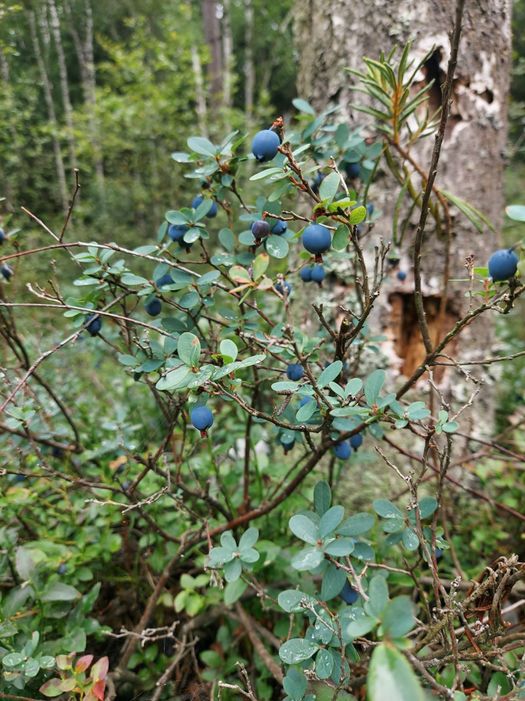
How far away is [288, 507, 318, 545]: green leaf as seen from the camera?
1.84 ft

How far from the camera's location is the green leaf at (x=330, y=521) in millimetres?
565

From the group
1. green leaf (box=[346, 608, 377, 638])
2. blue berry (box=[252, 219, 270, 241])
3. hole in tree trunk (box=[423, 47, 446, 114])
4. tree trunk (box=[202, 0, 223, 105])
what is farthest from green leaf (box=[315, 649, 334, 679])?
tree trunk (box=[202, 0, 223, 105])

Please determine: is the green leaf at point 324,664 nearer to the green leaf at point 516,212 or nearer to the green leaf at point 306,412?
the green leaf at point 306,412

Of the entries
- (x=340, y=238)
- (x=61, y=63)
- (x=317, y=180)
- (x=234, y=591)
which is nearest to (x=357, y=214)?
(x=340, y=238)

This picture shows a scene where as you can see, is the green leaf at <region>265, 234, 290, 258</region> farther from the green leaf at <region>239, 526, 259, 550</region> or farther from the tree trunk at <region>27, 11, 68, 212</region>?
the tree trunk at <region>27, 11, 68, 212</region>

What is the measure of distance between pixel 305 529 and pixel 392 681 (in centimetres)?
27

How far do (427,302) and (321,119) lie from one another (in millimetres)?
683

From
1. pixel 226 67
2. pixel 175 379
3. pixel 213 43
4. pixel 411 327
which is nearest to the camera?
pixel 175 379

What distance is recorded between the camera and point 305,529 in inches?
22.4

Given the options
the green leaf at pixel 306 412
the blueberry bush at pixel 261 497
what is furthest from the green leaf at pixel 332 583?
the green leaf at pixel 306 412

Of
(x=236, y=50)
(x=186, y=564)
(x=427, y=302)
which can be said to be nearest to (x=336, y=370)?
(x=186, y=564)

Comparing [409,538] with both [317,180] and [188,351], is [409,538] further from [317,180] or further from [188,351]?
[317,180]

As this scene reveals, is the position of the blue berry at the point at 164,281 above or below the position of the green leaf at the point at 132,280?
below

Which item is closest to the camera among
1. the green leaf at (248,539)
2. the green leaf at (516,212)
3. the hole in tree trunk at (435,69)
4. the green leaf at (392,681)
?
the green leaf at (392,681)
